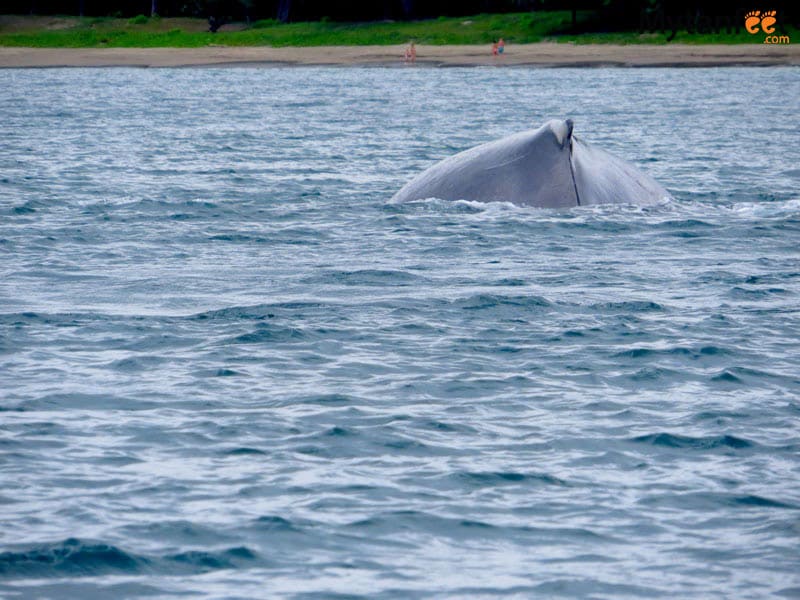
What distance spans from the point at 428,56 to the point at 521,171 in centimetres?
5929

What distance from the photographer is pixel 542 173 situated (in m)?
16.9

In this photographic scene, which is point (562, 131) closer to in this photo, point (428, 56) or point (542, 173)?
point (542, 173)

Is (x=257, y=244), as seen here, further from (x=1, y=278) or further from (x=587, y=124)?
(x=587, y=124)

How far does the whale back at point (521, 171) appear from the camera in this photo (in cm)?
1644

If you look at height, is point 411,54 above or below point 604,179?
above

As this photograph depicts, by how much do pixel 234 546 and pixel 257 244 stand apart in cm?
Answer: 967

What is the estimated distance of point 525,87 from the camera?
56.8m

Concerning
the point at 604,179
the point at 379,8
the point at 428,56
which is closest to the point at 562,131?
the point at 604,179

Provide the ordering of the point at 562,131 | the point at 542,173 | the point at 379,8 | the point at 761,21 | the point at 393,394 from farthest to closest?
the point at 379,8, the point at 761,21, the point at 542,173, the point at 562,131, the point at 393,394

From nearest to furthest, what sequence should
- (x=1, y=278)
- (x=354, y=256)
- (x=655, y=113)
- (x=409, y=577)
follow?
(x=409, y=577)
(x=1, y=278)
(x=354, y=256)
(x=655, y=113)

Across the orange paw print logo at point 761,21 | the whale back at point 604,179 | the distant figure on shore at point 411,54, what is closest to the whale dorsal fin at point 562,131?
the whale back at point 604,179

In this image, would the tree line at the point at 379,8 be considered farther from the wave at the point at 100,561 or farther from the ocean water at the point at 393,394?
the wave at the point at 100,561

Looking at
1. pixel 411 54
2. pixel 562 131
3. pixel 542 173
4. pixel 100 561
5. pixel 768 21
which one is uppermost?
pixel 768 21

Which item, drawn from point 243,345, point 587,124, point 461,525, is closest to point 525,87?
point 587,124
